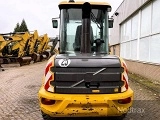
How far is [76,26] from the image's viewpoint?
263 inches

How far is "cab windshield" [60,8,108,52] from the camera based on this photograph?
6.57m

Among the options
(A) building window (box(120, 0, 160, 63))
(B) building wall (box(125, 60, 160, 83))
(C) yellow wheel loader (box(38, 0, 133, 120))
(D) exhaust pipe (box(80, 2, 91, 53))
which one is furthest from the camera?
(A) building window (box(120, 0, 160, 63))

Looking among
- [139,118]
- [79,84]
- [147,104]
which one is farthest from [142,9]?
[79,84]

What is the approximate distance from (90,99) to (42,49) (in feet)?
73.0

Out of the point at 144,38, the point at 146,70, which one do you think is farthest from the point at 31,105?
the point at 144,38

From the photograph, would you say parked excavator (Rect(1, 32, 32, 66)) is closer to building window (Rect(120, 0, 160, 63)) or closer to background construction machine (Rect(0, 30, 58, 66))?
background construction machine (Rect(0, 30, 58, 66))

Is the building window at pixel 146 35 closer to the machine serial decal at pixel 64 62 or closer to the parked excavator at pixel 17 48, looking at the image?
the machine serial decal at pixel 64 62

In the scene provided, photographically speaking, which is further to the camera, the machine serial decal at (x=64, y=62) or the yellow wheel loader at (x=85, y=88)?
the machine serial decal at (x=64, y=62)

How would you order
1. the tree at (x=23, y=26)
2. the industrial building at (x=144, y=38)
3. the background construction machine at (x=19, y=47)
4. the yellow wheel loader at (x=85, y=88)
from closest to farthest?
the yellow wheel loader at (x=85, y=88) < the industrial building at (x=144, y=38) < the background construction machine at (x=19, y=47) < the tree at (x=23, y=26)

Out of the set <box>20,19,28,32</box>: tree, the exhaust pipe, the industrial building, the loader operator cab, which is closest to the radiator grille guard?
the exhaust pipe

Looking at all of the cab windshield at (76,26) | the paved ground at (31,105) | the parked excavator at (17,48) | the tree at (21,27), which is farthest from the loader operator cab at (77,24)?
the tree at (21,27)

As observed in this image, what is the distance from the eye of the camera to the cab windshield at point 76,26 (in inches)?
259

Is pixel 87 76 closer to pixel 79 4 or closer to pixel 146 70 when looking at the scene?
pixel 79 4

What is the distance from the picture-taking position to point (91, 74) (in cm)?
480
